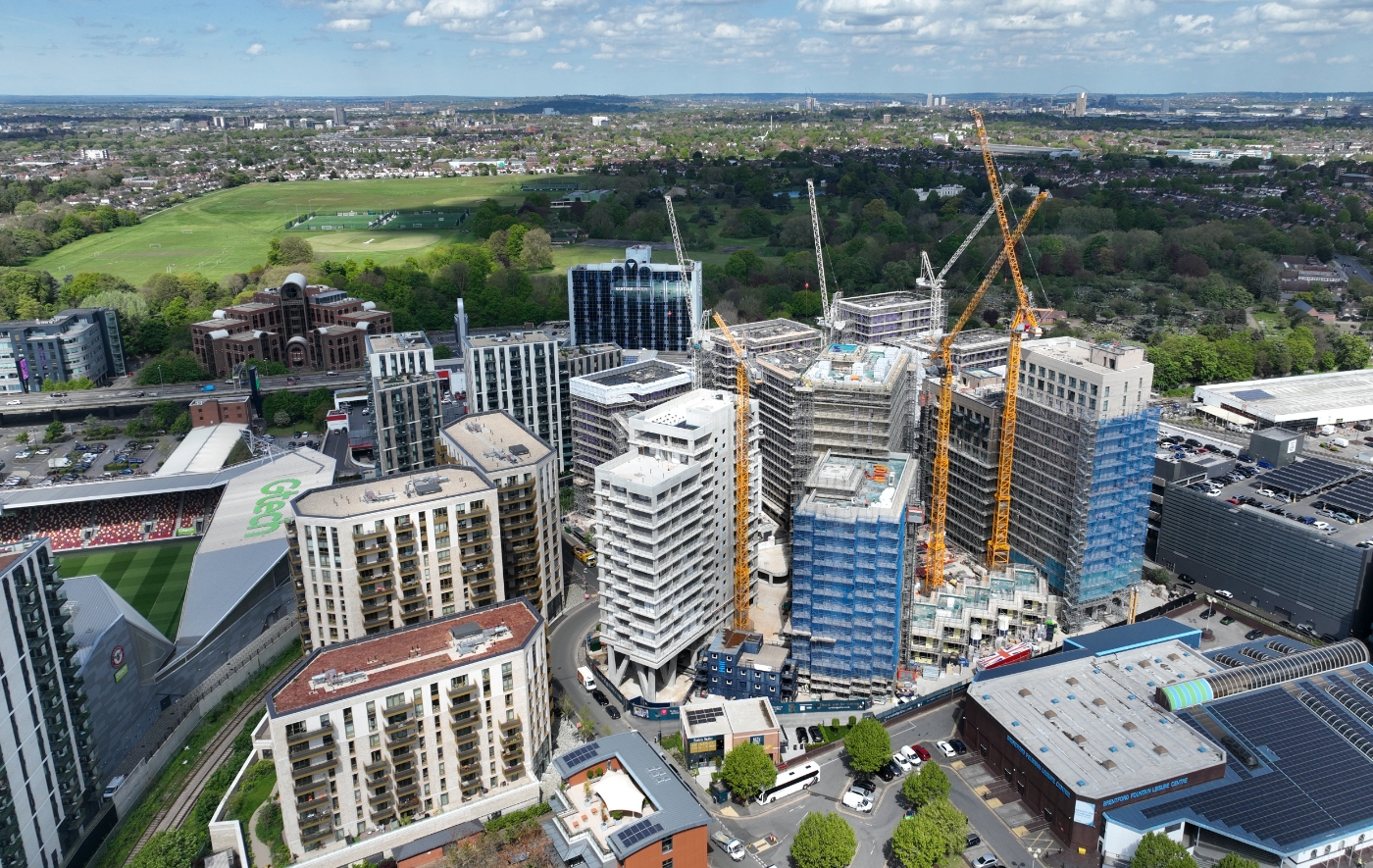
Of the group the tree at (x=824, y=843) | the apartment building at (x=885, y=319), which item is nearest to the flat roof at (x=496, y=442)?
the tree at (x=824, y=843)

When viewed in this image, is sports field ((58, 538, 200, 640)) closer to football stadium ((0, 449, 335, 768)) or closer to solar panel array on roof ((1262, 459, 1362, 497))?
football stadium ((0, 449, 335, 768))

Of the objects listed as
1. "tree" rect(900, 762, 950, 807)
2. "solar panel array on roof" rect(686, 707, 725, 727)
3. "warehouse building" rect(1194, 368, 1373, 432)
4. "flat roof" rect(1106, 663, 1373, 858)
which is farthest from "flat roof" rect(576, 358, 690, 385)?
"warehouse building" rect(1194, 368, 1373, 432)

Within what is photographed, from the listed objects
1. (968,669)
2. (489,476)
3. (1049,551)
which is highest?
(489,476)

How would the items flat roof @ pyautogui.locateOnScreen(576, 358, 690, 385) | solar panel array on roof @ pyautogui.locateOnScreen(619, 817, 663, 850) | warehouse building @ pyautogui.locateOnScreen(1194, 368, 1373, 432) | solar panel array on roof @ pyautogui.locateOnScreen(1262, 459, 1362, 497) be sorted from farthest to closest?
warehouse building @ pyautogui.locateOnScreen(1194, 368, 1373, 432) → flat roof @ pyautogui.locateOnScreen(576, 358, 690, 385) → solar panel array on roof @ pyautogui.locateOnScreen(1262, 459, 1362, 497) → solar panel array on roof @ pyautogui.locateOnScreen(619, 817, 663, 850)

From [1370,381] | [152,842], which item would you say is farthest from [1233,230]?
[152,842]

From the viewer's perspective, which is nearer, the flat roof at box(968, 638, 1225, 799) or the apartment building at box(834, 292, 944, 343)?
the flat roof at box(968, 638, 1225, 799)

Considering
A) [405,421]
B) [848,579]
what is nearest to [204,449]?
[405,421]

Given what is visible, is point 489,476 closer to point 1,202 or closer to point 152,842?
point 152,842

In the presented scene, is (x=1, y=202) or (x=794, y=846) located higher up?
(x=1, y=202)
